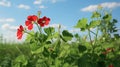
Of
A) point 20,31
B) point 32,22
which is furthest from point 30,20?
point 20,31

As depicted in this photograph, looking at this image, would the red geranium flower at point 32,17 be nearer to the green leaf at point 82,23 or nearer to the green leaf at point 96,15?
the green leaf at point 82,23

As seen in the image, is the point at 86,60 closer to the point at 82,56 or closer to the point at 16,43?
the point at 82,56

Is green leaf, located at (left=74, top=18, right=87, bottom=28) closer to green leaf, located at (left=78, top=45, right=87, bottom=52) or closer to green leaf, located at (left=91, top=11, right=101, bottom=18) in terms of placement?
green leaf, located at (left=78, top=45, right=87, bottom=52)

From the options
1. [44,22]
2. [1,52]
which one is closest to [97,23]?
[44,22]

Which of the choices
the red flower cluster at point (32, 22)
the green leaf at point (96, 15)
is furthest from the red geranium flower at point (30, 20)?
the green leaf at point (96, 15)

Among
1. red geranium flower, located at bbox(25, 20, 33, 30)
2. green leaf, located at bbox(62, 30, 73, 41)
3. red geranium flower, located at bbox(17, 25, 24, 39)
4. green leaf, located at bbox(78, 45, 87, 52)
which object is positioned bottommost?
green leaf, located at bbox(78, 45, 87, 52)

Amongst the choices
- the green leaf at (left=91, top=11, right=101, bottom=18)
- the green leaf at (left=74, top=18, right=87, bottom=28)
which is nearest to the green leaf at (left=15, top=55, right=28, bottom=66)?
the green leaf at (left=74, top=18, right=87, bottom=28)

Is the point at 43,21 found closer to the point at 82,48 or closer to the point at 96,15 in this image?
the point at 82,48

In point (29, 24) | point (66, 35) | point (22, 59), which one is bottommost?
point (22, 59)

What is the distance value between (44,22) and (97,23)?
43 centimetres

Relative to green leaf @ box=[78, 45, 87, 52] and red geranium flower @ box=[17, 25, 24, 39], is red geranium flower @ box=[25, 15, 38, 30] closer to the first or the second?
red geranium flower @ box=[17, 25, 24, 39]

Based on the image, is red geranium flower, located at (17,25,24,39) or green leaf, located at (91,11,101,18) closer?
red geranium flower, located at (17,25,24,39)

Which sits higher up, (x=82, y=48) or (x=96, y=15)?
(x=96, y=15)

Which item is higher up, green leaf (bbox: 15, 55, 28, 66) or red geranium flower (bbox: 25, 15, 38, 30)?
red geranium flower (bbox: 25, 15, 38, 30)
